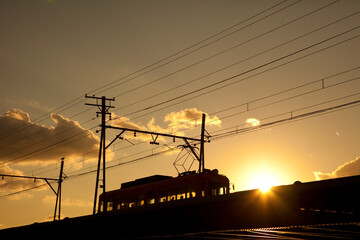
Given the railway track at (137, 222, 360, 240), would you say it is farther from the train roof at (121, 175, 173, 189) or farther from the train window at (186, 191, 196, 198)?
the train roof at (121, 175, 173, 189)

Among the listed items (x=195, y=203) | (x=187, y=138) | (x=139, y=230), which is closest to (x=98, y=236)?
(x=139, y=230)

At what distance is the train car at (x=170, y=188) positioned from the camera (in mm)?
25031

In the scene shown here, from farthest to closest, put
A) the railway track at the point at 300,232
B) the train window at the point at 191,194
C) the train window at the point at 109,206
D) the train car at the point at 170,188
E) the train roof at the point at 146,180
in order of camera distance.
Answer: the train window at the point at 109,206 < the train roof at the point at 146,180 < the train car at the point at 170,188 < the train window at the point at 191,194 < the railway track at the point at 300,232

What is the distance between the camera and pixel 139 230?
46.8ft

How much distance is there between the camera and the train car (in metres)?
25.0

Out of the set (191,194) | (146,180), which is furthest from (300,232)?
(146,180)

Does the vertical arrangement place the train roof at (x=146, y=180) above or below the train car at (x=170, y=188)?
above

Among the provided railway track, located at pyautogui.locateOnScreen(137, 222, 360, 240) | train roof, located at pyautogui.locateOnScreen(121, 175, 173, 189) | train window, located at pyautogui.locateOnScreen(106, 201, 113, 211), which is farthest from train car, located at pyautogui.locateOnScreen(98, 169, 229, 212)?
railway track, located at pyautogui.locateOnScreen(137, 222, 360, 240)

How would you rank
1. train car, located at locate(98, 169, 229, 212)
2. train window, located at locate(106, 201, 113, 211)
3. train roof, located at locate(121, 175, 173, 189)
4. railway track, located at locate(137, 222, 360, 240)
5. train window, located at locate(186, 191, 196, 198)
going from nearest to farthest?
railway track, located at locate(137, 222, 360, 240)
train window, located at locate(186, 191, 196, 198)
train car, located at locate(98, 169, 229, 212)
train roof, located at locate(121, 175, 173, 189)
train window, located at locate(106, 201, 113, 211)

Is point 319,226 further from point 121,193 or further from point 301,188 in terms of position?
point 121,193

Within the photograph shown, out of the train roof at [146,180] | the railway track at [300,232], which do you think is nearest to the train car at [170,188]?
the train roof at [146,180]

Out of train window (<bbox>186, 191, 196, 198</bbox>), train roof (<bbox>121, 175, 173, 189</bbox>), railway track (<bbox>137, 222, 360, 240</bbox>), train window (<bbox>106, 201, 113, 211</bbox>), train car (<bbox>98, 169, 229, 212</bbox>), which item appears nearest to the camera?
railway track (<bbox>137, 222, 360, 240</bbox>)

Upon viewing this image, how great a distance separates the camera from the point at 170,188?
25.8 m

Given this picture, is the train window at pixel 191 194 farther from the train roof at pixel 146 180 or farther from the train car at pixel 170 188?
the train roof at pixel 146 180
